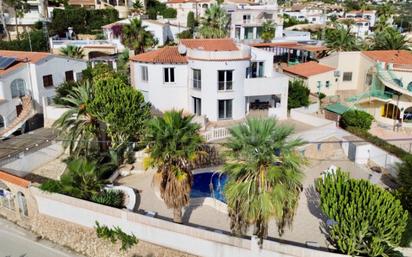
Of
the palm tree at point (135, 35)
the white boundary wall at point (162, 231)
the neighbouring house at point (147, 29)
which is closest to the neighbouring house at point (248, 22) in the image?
the neighbouring house at point (147, 29)

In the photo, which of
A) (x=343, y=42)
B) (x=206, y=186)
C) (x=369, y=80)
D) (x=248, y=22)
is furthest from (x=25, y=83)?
(x=248, y=22)

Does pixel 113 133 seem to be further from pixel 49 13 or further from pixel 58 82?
pixel 49 13

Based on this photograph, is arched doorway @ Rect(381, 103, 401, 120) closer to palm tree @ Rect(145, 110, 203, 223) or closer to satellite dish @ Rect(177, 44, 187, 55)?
satellite dish @ Rect(177, 44, 187, 55)

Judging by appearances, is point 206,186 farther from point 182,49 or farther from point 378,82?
point 378,82

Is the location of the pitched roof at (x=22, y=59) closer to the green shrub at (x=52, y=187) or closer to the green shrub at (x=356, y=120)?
the green shrub at (x=52, y=187)

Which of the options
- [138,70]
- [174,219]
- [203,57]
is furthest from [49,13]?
[174,219]

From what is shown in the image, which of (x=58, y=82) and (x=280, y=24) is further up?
(x=280, y=24)
